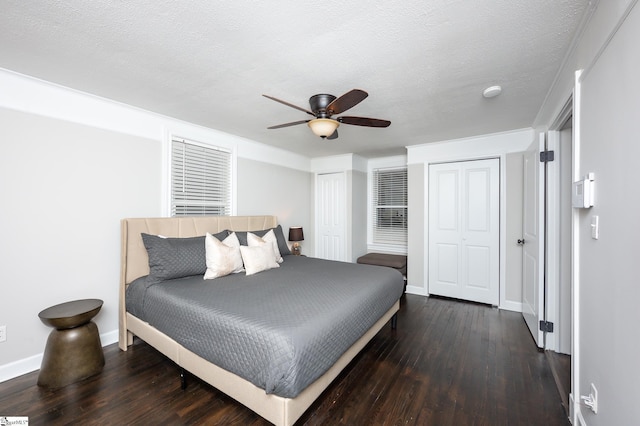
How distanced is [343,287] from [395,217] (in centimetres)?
325

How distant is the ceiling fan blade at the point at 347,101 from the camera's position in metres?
1.76

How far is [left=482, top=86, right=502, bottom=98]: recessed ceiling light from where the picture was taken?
228 cm

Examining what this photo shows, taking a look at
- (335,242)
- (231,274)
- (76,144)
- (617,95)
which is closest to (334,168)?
(335,242)

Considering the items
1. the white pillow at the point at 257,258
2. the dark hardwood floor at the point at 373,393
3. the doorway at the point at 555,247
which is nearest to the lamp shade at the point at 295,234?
the white pillow at the point at 257,258

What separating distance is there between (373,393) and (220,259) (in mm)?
1809

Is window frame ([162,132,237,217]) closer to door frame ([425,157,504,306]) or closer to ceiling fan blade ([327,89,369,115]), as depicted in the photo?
ceiling fan blade ([327,89,369,115])

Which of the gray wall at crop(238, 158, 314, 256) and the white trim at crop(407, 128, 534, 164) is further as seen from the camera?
the gray wall at crop(238, 158, 314, 256)

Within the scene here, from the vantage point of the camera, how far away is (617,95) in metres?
1.16

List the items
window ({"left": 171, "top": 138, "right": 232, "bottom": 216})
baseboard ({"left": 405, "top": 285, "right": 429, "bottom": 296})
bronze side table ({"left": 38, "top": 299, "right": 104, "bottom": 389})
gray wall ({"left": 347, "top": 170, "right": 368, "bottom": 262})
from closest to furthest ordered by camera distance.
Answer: bronze side table ({"left": 38, "top": 299, "right": 104, "bottom": 389}), window ({"left": 171, "top": 138, "right": 232, "bottom": 216}), baseboard ({"left": 405, "top": 285, "right": 429, "bottom": 296}), gray wall ({"left": 347, "top": 170, "right": 368, "bottom": 262})

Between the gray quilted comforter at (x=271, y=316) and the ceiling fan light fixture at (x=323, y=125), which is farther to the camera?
the ceiling fan light fixture at (x=323, y=125)

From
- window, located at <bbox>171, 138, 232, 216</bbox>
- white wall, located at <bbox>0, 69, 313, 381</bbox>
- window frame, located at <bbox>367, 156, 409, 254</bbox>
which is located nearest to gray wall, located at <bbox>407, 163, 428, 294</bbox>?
window frame, located at <bbox>367, 156, 409, 254</bbox>

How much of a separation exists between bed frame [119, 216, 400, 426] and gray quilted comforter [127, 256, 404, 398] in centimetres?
9

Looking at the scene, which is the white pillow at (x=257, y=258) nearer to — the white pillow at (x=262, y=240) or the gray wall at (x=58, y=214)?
the white pillow at (x=262, y=240)

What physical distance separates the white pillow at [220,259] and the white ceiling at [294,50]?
4.86ft
